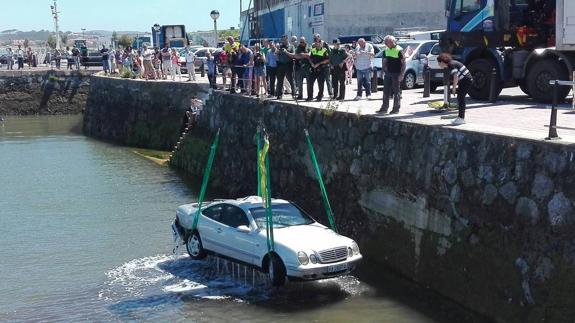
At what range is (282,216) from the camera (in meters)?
15.6

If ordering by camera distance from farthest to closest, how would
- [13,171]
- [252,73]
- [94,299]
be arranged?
[13,171], [252,73], [94,299]

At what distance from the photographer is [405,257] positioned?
15211 millimetres

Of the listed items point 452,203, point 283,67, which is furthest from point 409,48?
point 452,203

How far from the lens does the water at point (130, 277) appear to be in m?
13.8

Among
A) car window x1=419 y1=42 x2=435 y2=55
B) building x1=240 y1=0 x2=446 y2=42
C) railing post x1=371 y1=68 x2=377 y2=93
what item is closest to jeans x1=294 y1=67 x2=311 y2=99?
railing post x1=371 y1=68 x2=377 y2=93

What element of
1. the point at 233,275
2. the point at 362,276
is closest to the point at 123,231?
→ the point at 233,275

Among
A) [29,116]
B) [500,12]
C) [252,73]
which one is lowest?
[29,116]

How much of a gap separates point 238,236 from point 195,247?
4.99ft

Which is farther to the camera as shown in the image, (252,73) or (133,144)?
(133,144)

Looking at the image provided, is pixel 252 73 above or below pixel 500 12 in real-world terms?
below

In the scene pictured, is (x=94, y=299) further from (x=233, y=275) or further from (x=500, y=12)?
(x=500, y=12)

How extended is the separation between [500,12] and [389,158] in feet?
22.6

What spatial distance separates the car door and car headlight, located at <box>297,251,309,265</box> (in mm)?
1109

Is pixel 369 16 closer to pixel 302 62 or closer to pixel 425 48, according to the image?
pixel 425 48
